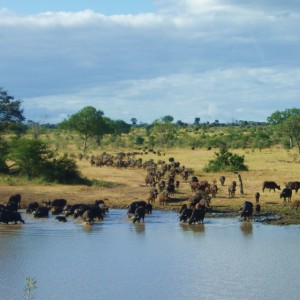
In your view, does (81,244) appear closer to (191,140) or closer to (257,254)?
(257,254)

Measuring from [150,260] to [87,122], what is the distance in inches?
2124

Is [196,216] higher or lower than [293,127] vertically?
lower

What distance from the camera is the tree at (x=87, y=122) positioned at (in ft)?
237

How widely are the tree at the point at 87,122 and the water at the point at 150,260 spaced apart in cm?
4553

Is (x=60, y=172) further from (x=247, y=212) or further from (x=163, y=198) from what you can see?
(x=247, y=212)

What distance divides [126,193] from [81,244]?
539 inches

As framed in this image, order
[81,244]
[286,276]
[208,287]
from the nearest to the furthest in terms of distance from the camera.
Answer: [208,287] → [286,276] → [81,244]

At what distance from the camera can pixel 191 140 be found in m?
81.6

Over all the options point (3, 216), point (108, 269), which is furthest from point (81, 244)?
point (3, 216)

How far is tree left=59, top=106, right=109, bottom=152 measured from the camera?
2842 inches

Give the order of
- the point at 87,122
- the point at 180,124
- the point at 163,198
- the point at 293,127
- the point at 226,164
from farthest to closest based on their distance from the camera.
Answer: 1. the point at 180,124
2. the point at 87,122
3. the point at 293,127
4. the point at 226,164
5. the point at 163,198

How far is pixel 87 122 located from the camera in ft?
237

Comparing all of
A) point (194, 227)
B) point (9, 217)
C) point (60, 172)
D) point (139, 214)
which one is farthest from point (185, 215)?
point (60, 172)

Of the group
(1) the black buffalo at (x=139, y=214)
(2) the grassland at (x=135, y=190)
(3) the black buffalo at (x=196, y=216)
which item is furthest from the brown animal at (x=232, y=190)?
(1) the black buffalo at (x=139, y=214)
